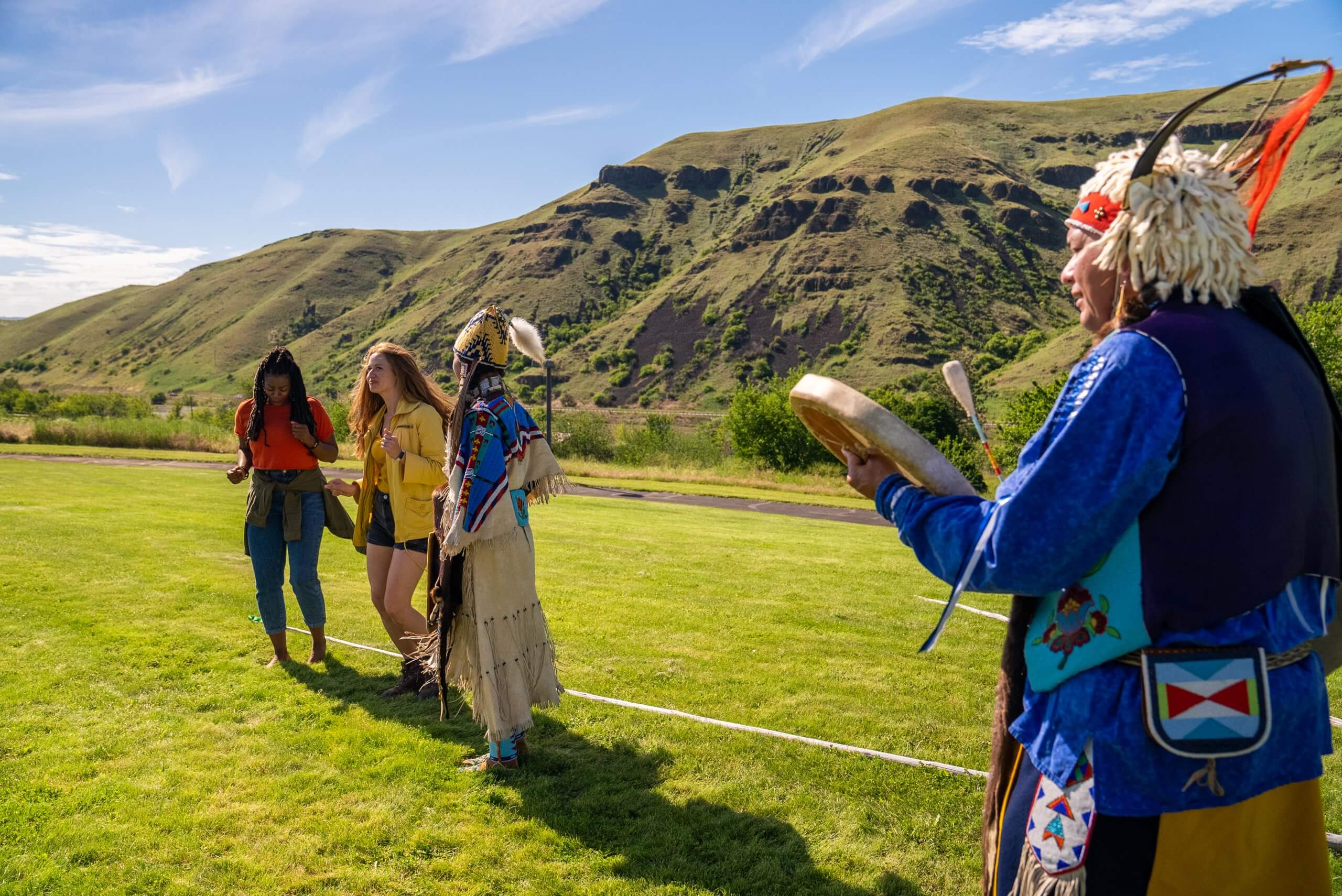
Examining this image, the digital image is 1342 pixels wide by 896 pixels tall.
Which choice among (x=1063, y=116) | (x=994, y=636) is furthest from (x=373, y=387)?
(x=1063, y=116)

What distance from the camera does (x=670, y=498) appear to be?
2617 centimetres

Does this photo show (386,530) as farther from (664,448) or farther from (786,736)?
(664,448)

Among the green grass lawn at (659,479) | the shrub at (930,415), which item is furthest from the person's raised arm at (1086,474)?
the shrub at (930,415)

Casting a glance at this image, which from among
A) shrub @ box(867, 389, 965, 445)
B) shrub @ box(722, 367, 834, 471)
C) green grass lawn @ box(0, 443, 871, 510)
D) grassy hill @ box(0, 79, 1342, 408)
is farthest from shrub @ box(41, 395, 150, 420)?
grassy hill @ box(0, 79, 1342, 408)

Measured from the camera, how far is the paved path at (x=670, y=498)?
22.9 meters

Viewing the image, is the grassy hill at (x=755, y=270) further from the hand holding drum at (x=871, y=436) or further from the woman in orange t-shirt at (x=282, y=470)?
the hand holding drum at (x=871, y=436)

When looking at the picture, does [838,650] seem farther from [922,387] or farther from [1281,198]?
[1281,198]

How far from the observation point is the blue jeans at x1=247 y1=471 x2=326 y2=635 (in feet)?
21.5

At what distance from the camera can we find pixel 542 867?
3818 mm

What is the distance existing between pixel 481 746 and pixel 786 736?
1.87 metres

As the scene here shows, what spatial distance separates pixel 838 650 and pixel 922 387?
71859mm

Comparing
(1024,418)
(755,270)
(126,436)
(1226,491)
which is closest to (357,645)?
(1226,491)

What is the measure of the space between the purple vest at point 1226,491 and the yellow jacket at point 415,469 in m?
4.63

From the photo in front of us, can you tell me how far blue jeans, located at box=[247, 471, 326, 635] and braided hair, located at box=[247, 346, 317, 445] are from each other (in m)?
0.36
